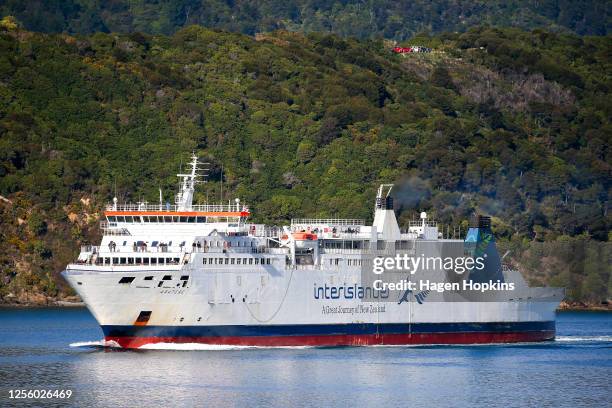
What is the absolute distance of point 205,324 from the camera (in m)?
68.9

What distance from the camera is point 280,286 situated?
71125 millimetres

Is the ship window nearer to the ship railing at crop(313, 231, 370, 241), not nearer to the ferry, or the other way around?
the ferry

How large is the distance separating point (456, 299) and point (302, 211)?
54299 mm

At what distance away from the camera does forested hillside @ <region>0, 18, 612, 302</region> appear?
409ft

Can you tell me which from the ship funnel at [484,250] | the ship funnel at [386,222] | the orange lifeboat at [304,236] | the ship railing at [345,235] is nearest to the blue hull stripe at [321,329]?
the ship funnel at [484,250]

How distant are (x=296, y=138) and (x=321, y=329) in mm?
80243

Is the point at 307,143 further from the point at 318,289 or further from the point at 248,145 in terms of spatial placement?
the point at 318,289

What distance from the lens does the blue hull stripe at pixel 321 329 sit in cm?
6844

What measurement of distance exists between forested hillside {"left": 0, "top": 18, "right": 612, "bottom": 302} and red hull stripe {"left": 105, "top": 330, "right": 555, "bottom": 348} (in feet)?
97.8

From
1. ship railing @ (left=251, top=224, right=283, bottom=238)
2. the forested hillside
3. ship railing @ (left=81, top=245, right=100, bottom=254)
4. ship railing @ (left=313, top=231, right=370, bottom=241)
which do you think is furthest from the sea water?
the forested hillside

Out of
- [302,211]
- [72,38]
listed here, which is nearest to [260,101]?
[72,38]

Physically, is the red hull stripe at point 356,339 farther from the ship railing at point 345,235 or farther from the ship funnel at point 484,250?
the ship railing at point 345,235

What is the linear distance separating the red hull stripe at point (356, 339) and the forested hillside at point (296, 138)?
29810 millimetres

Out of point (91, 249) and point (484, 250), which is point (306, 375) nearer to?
point (91, 249)
